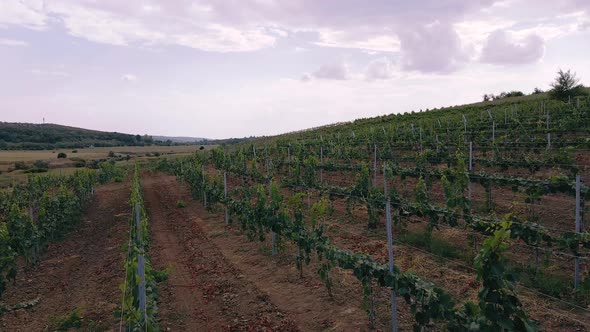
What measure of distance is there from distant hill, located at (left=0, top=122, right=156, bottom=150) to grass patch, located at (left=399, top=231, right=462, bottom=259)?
91.0m

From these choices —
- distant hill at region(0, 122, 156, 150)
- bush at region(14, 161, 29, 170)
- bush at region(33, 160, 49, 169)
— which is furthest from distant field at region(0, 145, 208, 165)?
distant hill at region(0, 122, 156, 150)

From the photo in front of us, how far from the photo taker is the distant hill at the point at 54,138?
87.1 m

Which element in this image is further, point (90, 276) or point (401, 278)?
point (90, 276)

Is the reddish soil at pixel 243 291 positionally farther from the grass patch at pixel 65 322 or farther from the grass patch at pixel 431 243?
the grass patch at pixel 431 243

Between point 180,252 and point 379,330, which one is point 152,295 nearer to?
point 379,330

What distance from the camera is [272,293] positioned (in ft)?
24.7

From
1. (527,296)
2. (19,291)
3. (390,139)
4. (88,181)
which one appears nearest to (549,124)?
(390,139)

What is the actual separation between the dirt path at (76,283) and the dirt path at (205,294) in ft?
3.08

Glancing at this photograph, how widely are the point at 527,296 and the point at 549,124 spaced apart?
1561 centimetres

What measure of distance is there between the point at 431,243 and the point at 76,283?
25.0 ft

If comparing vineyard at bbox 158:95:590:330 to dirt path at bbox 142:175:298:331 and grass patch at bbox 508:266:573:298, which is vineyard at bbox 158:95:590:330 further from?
dirt path at bbox 142:175:298:331

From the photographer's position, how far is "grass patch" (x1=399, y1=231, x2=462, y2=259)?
27.5 ft

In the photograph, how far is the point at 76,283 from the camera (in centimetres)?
910

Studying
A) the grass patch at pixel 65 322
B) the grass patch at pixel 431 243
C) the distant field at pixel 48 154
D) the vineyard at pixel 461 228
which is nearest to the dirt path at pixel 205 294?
the vineyard at pixel 461 228
